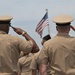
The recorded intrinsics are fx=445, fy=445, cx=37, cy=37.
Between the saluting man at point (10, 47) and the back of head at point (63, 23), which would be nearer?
the back of head at point (63, 23)

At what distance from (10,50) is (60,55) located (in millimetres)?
1068

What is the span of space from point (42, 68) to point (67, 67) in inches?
18.0

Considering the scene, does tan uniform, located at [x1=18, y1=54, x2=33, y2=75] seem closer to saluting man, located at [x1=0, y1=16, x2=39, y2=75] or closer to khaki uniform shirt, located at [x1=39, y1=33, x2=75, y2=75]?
saluting man, located at [x1=0, y1=16, x2=39, y2=75]

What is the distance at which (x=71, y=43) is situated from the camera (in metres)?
8.16

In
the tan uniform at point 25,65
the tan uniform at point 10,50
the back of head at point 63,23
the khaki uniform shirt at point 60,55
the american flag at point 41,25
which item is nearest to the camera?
the khaki uniform shirt at point 60,55

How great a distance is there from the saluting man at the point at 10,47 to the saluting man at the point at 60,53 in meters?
0.49

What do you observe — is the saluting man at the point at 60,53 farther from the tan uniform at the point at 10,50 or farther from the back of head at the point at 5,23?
the back of head at the point at 5,23

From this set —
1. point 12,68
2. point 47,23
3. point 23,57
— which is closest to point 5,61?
point 12,68

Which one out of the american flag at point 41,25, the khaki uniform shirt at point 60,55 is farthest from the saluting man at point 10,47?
the american flag at point 41,25

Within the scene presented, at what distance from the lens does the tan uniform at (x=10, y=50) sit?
8602 mm

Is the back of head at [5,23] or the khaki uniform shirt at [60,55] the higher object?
the back of head at [5,23]

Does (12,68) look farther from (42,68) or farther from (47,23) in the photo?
(47,23)

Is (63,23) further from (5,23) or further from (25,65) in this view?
(25,65)

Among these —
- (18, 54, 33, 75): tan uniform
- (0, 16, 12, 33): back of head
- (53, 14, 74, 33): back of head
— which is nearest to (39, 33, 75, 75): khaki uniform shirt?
(53, 14, 74, 33): back of head
